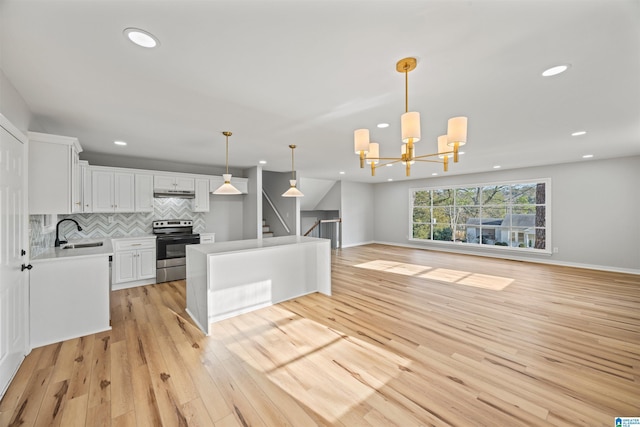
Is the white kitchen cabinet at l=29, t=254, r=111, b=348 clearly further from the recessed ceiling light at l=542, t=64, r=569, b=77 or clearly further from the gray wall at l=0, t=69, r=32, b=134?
the recessed ceiling light at l=542, t=64, r=569, b=77

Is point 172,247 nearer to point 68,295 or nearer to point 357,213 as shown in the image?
point 68,295

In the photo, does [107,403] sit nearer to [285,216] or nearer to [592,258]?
[285,216]

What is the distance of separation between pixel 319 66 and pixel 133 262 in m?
4.78

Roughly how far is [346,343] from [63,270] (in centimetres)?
315

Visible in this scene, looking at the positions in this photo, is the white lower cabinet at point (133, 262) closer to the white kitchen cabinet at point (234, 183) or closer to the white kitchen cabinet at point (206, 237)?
the white kitchen cabinet at point (206, 237)

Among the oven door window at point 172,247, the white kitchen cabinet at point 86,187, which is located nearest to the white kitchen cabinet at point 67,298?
the oven door window at point 172,247

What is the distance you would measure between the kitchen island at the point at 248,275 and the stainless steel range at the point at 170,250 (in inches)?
68.6

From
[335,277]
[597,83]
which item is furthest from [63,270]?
[597,83]

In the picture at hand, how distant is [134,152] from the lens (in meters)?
4.83

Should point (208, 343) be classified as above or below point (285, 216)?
below

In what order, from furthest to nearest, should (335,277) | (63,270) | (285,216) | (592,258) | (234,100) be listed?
(285,216), (592,258), (335,277), (63,270), (234,100)

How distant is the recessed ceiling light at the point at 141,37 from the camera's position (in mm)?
1566

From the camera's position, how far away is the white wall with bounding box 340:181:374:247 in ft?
30.7

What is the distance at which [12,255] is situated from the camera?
86.4 inches
